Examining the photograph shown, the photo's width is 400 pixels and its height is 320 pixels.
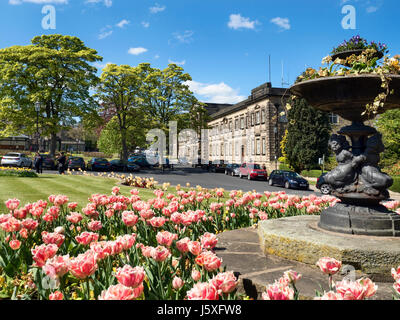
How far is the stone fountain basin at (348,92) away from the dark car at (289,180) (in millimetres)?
18425

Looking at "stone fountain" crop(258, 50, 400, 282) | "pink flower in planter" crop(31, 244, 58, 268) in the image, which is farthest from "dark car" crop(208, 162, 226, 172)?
"pink flower in planter" crop(31, 244, 58, 268)

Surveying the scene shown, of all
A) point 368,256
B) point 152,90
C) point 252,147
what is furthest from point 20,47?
point 368,256

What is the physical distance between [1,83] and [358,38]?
1421 inches

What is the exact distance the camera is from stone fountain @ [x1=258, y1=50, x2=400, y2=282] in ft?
11.1

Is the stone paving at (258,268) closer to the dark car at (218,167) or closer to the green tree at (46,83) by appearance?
the green tree at (46,83)

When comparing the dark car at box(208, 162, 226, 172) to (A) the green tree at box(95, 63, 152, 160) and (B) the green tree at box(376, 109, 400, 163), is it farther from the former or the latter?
(B) the green tree at box(376, 109, 400, 163)

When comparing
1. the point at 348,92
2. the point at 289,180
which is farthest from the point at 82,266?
the point at 289,180

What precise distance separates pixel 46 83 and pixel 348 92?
35.1 m

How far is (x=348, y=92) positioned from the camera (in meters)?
4.24

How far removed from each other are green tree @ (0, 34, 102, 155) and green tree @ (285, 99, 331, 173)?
23.4 meters

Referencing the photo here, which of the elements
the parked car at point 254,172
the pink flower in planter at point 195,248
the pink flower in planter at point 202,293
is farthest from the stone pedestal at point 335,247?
the parked car at point 254,172

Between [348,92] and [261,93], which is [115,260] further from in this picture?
[261,93]
